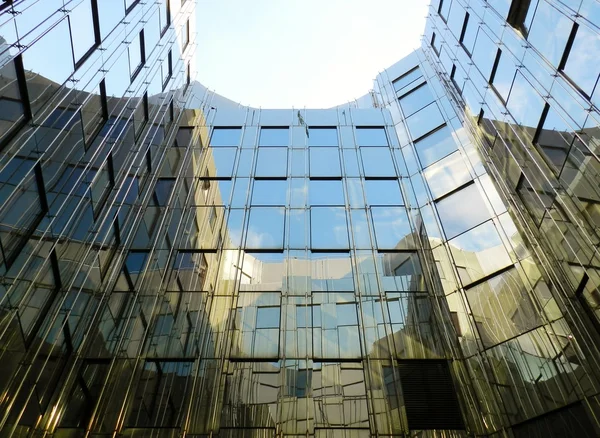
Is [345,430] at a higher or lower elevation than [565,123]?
lower

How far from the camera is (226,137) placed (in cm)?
1972

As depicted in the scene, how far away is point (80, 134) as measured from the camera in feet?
38.3

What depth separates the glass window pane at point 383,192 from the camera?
16906 mm

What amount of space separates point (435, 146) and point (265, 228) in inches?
263

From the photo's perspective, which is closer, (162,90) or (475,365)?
(475,365)

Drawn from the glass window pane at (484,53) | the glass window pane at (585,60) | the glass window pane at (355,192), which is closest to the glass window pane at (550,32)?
the glass window pane at (585,60)

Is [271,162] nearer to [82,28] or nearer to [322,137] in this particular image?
[322,137]

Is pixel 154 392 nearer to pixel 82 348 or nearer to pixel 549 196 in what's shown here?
pixel 82 348

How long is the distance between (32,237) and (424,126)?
1377cm

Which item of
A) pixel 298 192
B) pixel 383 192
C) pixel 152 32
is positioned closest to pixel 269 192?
pixel 298 192

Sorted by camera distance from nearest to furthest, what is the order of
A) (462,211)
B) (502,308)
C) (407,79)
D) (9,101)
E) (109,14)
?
(9,101) → (502,308) → (109,14) → (462,211) → (407,79)

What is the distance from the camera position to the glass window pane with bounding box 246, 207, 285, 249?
15602mm

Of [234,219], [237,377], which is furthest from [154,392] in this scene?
[234,219]

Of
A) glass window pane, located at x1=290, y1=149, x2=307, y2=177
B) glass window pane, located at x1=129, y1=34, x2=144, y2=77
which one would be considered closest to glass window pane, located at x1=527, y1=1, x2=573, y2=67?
glass window pane, located at x1=290, y1=149, x2=307, y2=177
